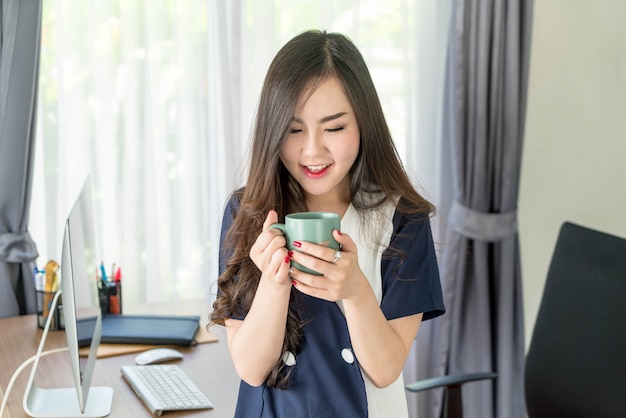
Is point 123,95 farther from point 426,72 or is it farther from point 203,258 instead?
point 426,72

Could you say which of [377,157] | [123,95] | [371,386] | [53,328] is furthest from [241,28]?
[371,386]

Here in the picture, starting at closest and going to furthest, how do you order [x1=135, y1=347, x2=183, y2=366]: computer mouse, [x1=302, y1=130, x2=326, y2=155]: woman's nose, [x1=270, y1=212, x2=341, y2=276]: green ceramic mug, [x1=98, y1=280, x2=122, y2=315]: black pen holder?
1. [x1=270, y1=212, x2=341, y2=276]: green ceramic mug
2. [x1=302, y1=130, x2=326, y2=155]: woman's nose
3. [x1=135, y1=347, x2=183, y2=366]: computer mouse
4. [x1=98, y1=280, x2=122, y2=315]: black pen holder

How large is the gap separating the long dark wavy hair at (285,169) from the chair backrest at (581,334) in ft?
1.91

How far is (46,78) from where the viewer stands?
89.6 inches

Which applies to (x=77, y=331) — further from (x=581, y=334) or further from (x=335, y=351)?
(x=581, y=334)

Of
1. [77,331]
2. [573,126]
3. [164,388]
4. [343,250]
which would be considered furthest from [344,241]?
[573,126]

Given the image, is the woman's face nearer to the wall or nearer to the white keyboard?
the white keyboard

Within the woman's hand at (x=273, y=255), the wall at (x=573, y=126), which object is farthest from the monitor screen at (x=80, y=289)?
the wall at (x=573, y=126)

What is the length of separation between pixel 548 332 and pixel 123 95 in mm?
1341

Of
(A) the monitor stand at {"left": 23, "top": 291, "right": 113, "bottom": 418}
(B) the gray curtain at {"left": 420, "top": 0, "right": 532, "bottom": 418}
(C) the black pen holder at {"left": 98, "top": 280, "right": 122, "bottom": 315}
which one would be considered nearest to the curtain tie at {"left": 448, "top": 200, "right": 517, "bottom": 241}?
(B) the gray curtain at {"left": 420, "top": 0, "right": 532, "bottom": 418}

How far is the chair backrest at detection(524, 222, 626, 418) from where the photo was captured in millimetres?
1721

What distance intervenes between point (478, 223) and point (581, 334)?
0.91 metres

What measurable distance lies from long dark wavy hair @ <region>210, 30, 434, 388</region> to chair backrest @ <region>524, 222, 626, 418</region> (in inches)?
22.9

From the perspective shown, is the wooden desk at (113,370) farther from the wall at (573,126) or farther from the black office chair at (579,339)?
the wall at (573,126)
